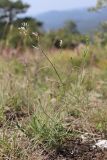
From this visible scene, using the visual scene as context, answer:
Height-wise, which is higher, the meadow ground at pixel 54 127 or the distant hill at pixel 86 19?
the meadow ground at pixel 54 127

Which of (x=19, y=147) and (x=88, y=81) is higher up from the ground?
(x=19, y=147)

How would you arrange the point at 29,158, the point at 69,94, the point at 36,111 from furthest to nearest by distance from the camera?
the point at 69,94 → the point at 36,111 → the point at 29,158

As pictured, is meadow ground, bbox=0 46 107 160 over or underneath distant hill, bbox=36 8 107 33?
over

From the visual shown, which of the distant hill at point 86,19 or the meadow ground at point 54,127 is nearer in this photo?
the meadow ground at point 54,127

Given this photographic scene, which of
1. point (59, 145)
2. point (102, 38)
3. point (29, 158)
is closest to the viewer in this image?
point (29, 158)

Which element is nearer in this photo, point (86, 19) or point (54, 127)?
point (54, 127)

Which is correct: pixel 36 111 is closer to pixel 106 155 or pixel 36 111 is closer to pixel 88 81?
pixel 106 155

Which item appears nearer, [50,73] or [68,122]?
[68,122]

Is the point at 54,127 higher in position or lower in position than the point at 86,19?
higher

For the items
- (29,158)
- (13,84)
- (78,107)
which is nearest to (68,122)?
(78,107)

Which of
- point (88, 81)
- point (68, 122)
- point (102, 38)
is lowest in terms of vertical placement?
point (102, 38)

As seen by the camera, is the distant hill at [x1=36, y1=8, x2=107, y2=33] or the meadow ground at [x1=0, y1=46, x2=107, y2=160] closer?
the meadow ground at [x1=0, y1=46, x2=107, y2=160]
